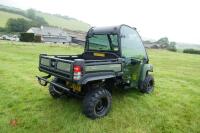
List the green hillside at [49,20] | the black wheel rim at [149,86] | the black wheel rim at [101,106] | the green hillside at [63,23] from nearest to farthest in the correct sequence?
the black wheel rim at [101,106]
the black wheel rim at [149,86]
the green hillside at [49,20]
the green hillside at [63,23]

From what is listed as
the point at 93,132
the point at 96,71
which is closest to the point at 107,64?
the point at 96,71

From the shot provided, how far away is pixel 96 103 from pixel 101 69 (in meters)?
0.81

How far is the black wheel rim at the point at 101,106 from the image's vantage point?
18.4ft

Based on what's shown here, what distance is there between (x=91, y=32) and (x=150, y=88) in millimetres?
2861

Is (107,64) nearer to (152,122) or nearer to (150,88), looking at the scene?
(152,122)

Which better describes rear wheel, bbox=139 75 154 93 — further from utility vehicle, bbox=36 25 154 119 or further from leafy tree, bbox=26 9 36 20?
leafy tree, bbox=26 9 36 20

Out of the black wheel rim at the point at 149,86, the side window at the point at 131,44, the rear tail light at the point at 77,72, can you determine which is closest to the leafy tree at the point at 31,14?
the black wheel rim at the point at 149,86

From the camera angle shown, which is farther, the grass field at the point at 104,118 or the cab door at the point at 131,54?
the cab door at the point at 131,54

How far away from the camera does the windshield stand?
6474mm

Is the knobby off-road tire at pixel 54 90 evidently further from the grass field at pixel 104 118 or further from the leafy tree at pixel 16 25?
the leafy tree at pixel 16 25

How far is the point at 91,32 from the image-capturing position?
280 inches

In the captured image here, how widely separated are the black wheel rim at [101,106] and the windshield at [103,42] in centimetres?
157

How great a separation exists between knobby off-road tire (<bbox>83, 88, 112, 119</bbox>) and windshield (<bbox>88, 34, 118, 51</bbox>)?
5.09ft

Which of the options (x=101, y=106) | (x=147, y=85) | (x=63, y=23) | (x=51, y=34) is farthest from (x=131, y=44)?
(x=63, y=23)
